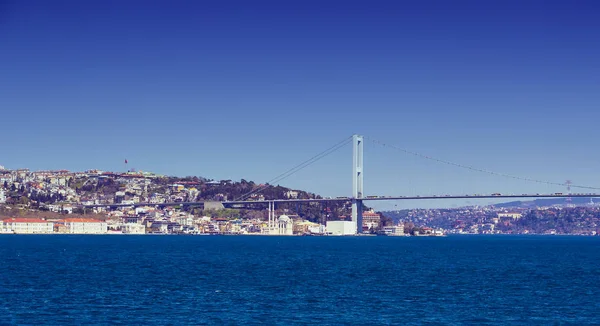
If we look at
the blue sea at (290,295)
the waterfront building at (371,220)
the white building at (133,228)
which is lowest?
the blue sea at (290,295)

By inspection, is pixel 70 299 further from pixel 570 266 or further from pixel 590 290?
pixel 570 266

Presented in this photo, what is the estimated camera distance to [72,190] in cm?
16400

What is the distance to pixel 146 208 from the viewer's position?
503ft

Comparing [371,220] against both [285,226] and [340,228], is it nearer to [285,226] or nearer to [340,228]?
[285,226]

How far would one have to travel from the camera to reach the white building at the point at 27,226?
119 meters

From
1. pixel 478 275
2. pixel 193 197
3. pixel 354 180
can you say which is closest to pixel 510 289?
pixel 478 275

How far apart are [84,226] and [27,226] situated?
30.5 ft

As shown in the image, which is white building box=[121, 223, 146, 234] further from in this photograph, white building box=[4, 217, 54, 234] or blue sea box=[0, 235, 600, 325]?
blue sea box=[0, 235, 600, 325]

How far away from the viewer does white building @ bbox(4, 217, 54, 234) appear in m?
119

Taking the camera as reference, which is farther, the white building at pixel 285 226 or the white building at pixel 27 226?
the white building at pixel 285 226

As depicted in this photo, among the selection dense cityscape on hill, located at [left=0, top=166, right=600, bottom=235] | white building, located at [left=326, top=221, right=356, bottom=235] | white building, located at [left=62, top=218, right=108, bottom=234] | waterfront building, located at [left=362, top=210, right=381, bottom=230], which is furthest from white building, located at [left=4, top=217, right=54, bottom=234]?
waterfront building, located at [left=362, top=210, right=381, bottom=230]

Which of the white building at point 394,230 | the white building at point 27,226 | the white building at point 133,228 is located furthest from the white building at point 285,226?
the white building at point 27,226

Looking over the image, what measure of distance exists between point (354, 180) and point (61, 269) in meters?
69.4

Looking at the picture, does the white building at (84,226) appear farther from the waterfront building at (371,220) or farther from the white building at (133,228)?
the waterfront building at (371,220)
